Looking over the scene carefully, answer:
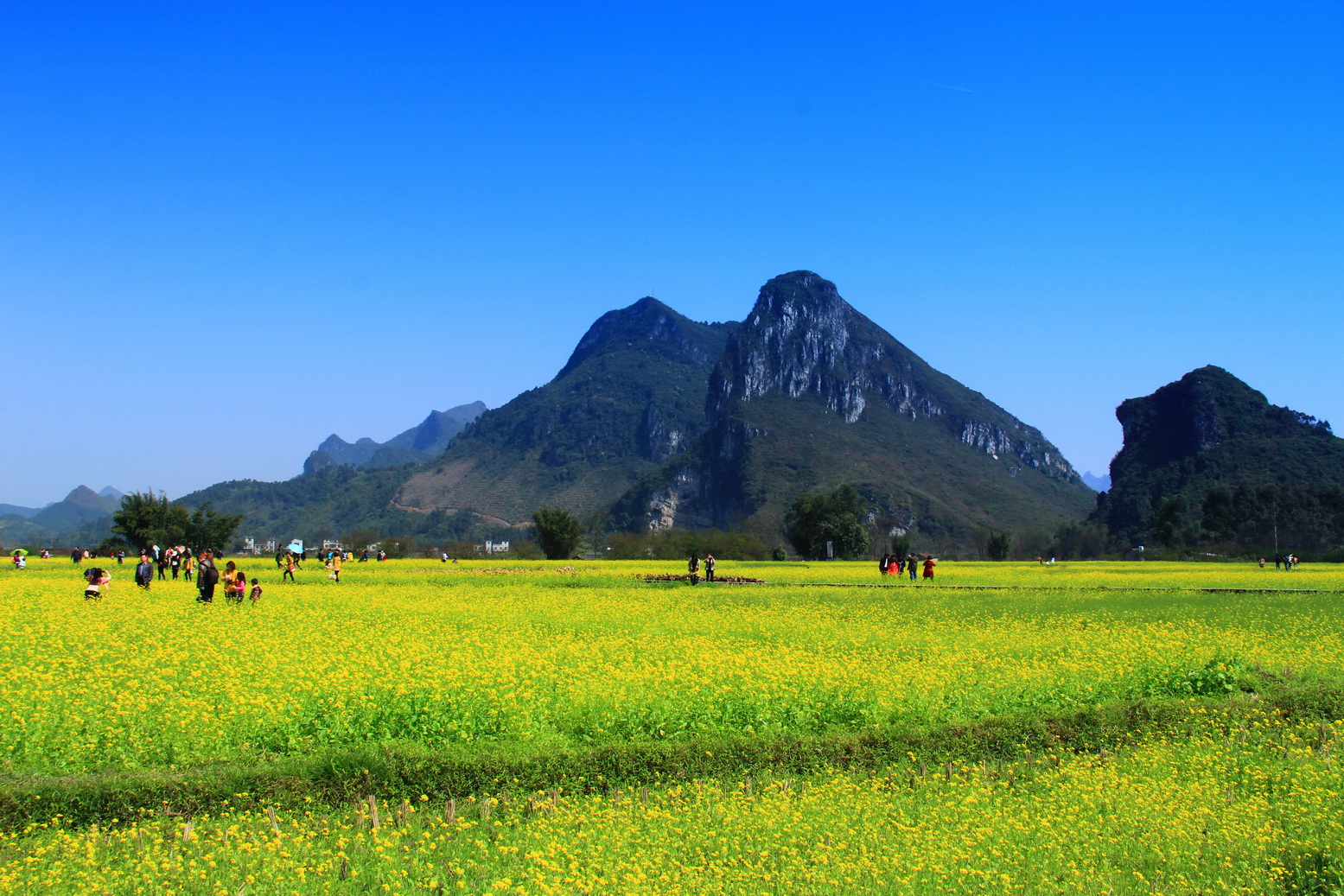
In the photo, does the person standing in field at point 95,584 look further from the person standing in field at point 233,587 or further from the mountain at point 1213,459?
the mountain at point 1213,459

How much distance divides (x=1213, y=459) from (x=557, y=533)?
95992 millimetres

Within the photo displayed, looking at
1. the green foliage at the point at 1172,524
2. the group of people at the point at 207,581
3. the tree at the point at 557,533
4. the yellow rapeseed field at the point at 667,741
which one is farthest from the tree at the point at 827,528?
the yellow rapeseed field at the point at 667,741

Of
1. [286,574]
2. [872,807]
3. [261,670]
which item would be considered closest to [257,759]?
[261,670]

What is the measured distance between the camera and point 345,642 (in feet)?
54.2

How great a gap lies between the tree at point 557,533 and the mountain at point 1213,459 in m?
64.2

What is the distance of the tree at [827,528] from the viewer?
290 ft

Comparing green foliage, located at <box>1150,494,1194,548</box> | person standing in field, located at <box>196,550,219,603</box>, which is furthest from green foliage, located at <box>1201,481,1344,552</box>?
person standing in field, located at <box>196,550,219,603</box>

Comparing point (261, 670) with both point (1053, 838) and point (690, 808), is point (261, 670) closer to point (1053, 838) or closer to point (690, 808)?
point (690, 808)

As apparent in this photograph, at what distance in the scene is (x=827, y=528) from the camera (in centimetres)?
8775

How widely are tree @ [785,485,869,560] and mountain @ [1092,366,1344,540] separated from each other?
3777cm

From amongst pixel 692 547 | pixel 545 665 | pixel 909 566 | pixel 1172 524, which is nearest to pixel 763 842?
pixel 545 665

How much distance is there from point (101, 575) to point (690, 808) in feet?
72.7

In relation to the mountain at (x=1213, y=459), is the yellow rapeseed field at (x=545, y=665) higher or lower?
lower

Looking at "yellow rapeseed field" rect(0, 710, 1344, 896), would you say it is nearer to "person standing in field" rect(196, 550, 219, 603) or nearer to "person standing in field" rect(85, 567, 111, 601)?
"person standing in field" rect(196, 550, 219, 603)
